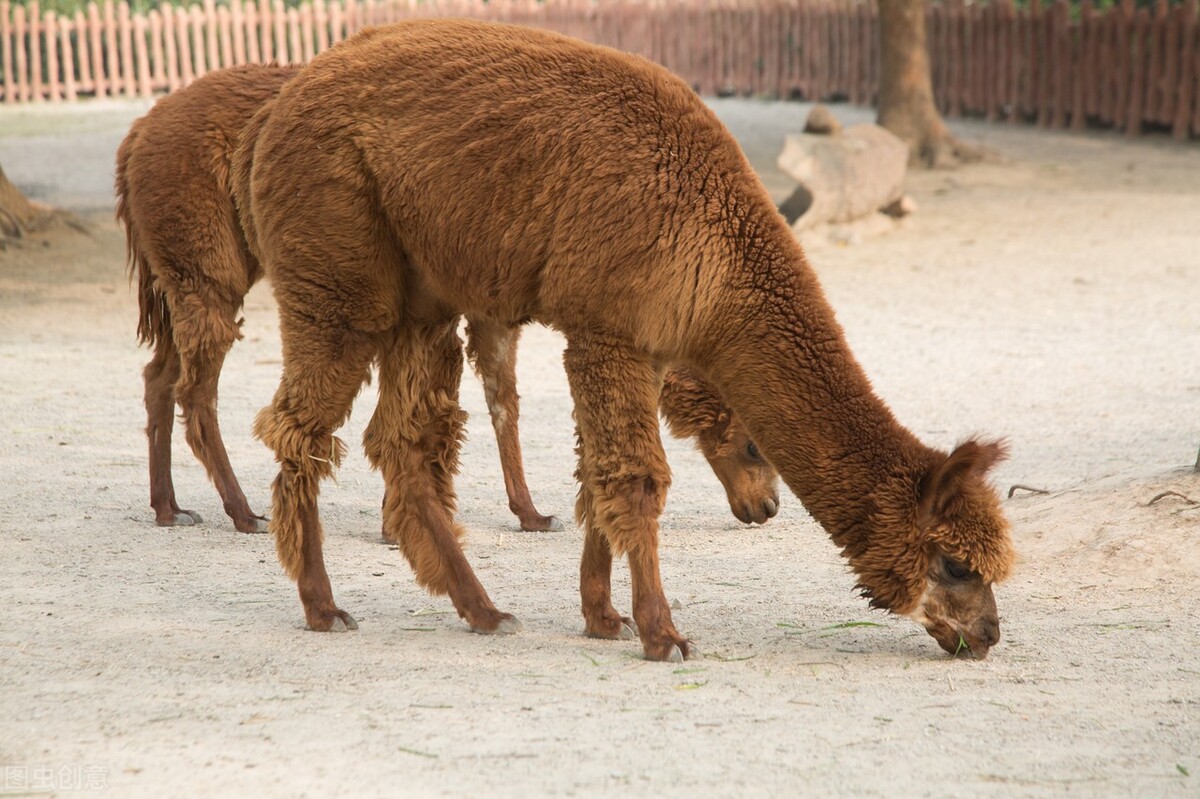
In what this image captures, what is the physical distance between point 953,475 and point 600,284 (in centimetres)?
125

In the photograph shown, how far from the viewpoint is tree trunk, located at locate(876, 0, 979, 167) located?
1761 centimetres

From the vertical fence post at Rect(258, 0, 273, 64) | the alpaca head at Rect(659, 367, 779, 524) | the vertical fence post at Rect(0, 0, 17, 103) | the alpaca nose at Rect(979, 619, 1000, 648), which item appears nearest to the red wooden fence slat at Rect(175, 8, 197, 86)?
the vertical fence post at Rect(258, 0, 273, 64)

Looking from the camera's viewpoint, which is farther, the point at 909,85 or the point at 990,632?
the point at 909,85

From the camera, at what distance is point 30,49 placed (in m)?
27.9

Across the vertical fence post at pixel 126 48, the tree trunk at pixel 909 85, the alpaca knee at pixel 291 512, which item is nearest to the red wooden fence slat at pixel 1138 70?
the tree trunk at pixel 909 85

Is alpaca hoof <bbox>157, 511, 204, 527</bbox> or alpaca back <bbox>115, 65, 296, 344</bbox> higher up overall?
alpaca back <bbox>115, 65, 296, 344</bbox>

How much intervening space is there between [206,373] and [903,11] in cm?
1314

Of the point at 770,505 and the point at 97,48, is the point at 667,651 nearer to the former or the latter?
the point at 770,505

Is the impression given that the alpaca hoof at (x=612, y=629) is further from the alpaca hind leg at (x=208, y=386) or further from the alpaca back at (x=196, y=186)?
the alpaca back at (x=196, y=186)

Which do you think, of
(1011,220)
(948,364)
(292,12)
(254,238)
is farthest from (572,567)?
(292,12)

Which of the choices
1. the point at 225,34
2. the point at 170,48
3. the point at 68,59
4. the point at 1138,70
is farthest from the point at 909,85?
the point at 68,59

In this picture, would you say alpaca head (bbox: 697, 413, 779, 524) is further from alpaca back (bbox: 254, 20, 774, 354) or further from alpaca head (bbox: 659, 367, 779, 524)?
alpaca back (bbox: 254, 20, 774, 354)

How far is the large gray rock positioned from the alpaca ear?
9.42 metres

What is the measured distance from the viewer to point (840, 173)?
549 inches
